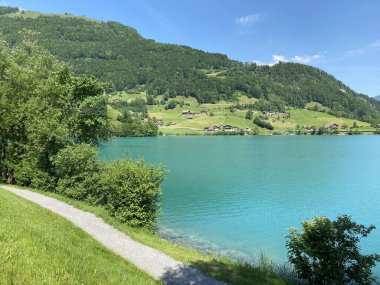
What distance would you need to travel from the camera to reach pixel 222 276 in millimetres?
16031

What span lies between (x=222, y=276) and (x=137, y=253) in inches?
194

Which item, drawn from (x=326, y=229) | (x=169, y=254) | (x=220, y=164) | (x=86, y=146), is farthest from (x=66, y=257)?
(x=220, y=164)

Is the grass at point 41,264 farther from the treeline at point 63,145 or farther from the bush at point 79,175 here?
the bush at point 79,175

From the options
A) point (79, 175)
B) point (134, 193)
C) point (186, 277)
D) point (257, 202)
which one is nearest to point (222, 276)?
point (186, 277)

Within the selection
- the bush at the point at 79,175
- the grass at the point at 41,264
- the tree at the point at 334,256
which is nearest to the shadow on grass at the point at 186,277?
the grass at the point at 41,264

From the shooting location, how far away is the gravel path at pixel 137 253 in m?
15.3

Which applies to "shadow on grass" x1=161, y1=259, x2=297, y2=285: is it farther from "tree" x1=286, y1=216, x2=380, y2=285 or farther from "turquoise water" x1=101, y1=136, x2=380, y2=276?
"turquoise water" x1=101, y1=136, x2=380, y2=276

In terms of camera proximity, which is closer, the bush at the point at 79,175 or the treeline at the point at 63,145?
the treeline at the point at 63,145

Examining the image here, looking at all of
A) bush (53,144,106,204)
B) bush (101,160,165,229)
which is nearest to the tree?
bush (101,160,165,229)

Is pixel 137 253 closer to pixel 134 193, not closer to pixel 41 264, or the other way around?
pixel 134 193

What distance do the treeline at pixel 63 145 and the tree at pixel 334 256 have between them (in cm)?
1369

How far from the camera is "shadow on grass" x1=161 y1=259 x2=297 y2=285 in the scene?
597 inches

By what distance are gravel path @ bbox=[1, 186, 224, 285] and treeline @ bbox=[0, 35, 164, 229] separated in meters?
4.30

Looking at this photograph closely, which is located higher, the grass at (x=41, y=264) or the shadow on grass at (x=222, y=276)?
the grass at (x=41, y=264)
